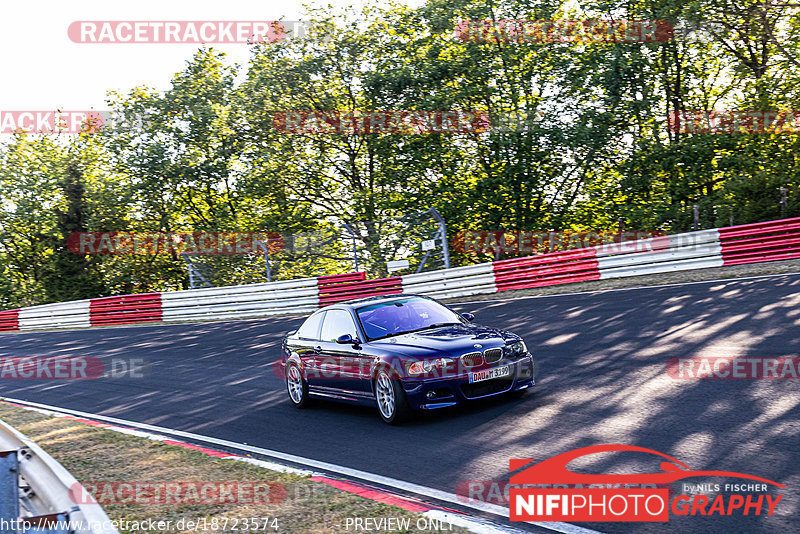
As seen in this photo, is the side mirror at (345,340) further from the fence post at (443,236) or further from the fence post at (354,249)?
the fence post at (354,249)

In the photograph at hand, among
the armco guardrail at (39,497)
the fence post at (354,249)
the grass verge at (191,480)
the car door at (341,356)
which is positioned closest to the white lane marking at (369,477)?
the grass verge at (191,480)

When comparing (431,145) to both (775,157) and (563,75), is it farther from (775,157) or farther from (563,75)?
(775,157)

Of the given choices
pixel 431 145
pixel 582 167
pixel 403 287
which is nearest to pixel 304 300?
pixel 403 287

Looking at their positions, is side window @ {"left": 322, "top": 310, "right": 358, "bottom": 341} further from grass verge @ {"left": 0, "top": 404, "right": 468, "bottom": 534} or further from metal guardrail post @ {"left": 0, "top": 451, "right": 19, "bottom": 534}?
metal guardrail post @ {"left": 0, "top": 451, "right": 19, "bottom": 534}

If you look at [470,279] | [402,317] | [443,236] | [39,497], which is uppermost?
[443,236]

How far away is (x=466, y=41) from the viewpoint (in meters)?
31.3

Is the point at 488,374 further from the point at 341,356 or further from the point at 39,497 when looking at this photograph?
the point at 39,497

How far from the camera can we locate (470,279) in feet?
70.9

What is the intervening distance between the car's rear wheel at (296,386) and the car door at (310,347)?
0.15 m

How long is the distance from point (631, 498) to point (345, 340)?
4.84 m

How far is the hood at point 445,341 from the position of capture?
841cm

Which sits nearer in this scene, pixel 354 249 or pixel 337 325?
pixel 337 325

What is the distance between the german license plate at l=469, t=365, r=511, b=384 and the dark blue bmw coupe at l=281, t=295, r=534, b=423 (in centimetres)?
1

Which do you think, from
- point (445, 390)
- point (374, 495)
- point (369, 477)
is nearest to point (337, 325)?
point (445, 390)
